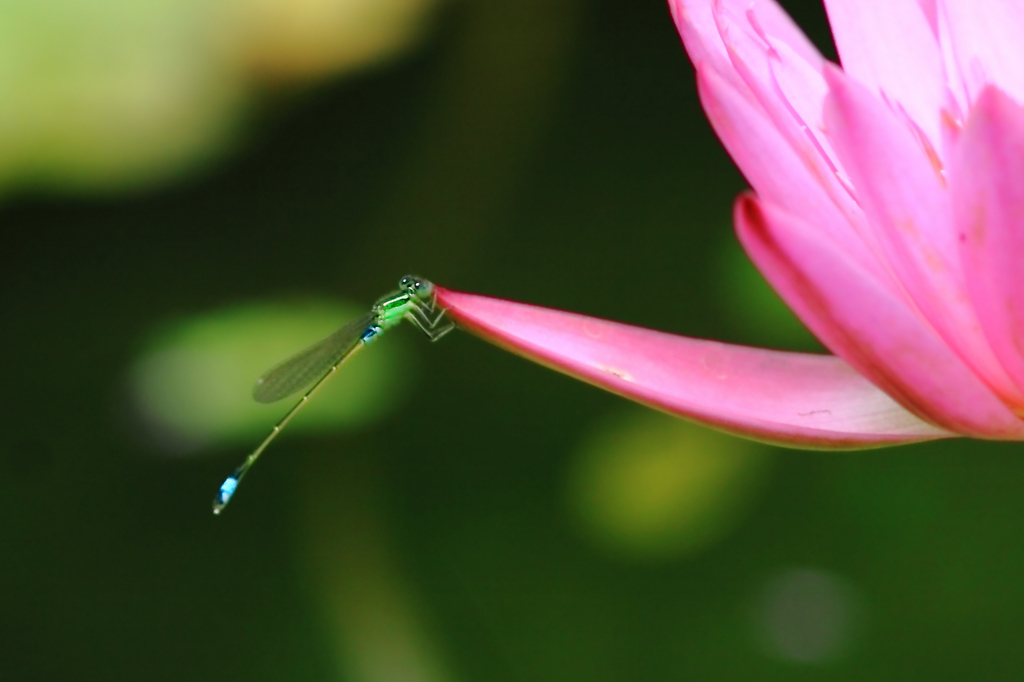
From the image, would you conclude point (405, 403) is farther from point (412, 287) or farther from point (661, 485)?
point (412, 287)

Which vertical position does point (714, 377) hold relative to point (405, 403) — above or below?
below

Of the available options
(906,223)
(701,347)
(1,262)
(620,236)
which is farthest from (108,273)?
(906,223)

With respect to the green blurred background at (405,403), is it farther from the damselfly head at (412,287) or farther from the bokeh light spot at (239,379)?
the damselfly head at (412,287)

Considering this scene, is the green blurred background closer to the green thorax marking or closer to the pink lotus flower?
the green thorax marking

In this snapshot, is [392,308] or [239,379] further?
[239,379]

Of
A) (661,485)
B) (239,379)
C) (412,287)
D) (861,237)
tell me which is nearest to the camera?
(861,237)

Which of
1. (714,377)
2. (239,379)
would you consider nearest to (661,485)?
(239,379)

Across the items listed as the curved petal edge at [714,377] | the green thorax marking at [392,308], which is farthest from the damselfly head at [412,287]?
the curved petal edge at [714,377]

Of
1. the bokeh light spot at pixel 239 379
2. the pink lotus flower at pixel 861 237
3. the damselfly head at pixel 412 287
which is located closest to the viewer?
the pink lotus flower at pixel 861 237
